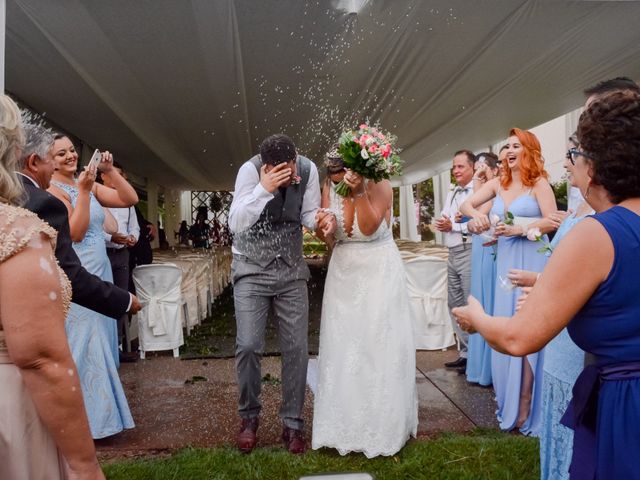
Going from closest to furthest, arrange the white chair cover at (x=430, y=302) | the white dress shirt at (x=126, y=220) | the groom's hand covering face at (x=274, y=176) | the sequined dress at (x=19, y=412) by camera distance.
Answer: the sequined dress at (x=19, y=412), the groom's hand covering face at (x=274, y=176), the white dress shirt at (x=126, y=220), the white chair cover at (x=430, y=302)

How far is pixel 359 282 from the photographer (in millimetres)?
3740

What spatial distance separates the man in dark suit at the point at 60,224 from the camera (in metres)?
2.06

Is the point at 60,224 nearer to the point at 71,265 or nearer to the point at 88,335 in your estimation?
the point at 71,265

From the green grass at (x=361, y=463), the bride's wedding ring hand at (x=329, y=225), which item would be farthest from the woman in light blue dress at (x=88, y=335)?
the bride's wedding ring hand at (x=329, y=225)

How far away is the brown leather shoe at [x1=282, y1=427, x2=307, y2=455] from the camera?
147 inches

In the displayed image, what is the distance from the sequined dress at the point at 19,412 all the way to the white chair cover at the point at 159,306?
→ 17.0 ft

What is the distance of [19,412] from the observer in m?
1.51

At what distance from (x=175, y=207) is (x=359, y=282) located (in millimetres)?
21766

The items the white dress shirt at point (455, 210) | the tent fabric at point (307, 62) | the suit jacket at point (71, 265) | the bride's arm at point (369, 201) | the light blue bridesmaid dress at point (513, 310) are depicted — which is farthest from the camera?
the white dress shirt at point (455, 210)

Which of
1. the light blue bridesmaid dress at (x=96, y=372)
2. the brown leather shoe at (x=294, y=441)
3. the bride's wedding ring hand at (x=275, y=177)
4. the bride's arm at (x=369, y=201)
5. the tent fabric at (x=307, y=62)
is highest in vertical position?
the tent fabric at (x=307, y=62)

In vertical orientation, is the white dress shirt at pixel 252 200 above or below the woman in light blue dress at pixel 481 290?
above

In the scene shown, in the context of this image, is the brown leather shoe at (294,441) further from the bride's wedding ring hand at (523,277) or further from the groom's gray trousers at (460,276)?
the groom's gray trousers at (460,276)

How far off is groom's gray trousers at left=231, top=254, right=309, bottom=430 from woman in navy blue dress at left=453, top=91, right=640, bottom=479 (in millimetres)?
2174

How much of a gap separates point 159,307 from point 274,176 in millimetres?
3737
